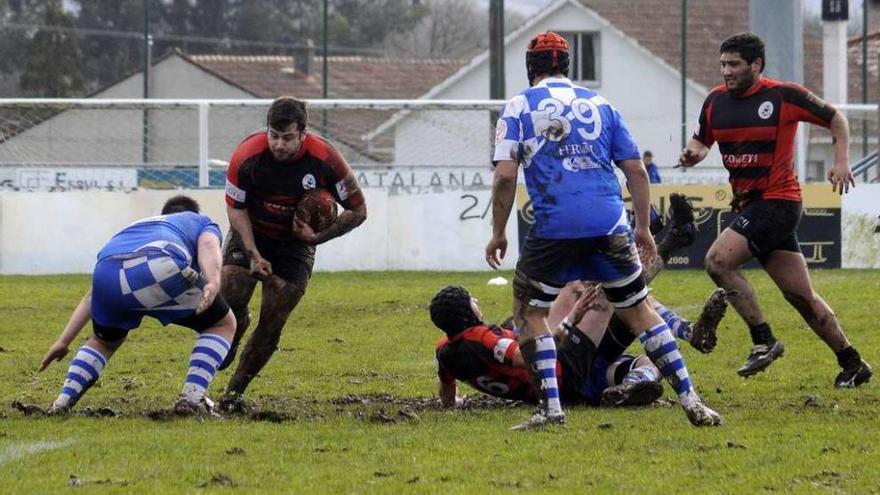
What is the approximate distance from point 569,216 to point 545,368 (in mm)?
779

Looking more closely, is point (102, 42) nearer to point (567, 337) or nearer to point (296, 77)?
point (296, 77)

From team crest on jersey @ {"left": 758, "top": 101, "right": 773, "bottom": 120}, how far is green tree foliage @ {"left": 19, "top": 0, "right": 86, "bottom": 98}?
1236 inches

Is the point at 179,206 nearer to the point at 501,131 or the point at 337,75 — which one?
the point at 501,131

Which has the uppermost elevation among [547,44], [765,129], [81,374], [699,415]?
[547,44]

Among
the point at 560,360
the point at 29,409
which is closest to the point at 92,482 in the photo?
the point at 29,409

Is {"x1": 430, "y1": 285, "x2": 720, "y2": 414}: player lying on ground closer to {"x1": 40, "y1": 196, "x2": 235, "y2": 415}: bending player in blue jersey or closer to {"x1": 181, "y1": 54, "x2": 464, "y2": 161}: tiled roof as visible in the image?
{"x1": 40, "y1": 196, "x2": 235, "y2": 415}: bending player in blue jersey

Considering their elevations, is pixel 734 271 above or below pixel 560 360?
above

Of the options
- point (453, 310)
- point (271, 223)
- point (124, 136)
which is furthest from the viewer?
point (124, 136)

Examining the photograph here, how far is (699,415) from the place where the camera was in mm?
7738

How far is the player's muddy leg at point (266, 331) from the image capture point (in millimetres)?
9211

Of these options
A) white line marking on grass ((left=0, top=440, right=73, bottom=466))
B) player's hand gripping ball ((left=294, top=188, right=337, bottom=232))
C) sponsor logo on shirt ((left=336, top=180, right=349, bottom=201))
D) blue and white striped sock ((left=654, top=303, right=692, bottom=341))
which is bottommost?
white line marking on grass ((left=0, top=440, right=73, bottom=466))

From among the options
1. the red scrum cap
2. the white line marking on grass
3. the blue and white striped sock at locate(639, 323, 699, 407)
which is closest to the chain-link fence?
the red scrum cap

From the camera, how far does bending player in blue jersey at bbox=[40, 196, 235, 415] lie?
8188mm

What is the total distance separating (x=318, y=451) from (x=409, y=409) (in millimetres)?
1848
